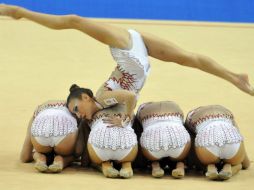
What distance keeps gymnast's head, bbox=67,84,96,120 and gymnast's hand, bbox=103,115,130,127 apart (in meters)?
0.09

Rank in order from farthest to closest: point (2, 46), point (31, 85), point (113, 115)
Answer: point (2, 46) → point (31, 85) → point (113, 115)

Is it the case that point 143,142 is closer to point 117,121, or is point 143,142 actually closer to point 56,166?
point 117,121

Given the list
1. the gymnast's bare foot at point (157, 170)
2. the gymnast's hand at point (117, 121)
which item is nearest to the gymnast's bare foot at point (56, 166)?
the gymnast's hand at point (117, 121)

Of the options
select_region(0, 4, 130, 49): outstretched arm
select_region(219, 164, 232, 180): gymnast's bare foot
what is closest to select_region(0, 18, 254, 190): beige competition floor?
select_region(219, 164, 232, 180): gymnast's bare foot

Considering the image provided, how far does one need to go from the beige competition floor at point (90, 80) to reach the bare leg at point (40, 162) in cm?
3

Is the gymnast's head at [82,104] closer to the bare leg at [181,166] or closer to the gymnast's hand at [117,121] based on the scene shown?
the gymnast's hand at [117,121]

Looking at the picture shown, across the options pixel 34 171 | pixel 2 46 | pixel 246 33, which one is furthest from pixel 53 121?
pixel 246 33

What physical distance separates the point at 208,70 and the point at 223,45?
8.95ft

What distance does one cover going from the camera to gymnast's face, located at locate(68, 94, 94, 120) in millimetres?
3232

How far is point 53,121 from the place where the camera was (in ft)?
10.6

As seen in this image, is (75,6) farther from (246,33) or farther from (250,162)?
(250,162)

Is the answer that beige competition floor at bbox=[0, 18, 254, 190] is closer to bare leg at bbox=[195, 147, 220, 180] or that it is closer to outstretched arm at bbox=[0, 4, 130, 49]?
bare leg at bbox=[195, 147, 220, 180]

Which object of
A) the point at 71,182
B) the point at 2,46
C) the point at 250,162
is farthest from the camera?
the point at 2,46

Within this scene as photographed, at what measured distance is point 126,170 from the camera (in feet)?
10.3
